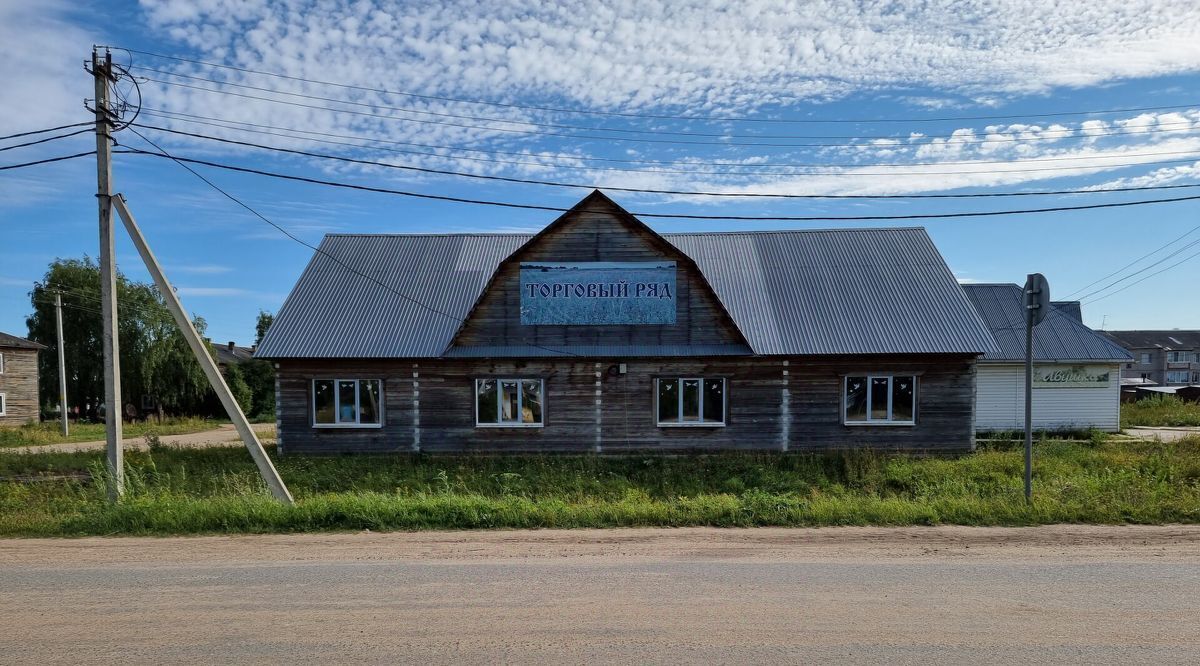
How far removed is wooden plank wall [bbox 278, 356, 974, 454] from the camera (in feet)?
57.6

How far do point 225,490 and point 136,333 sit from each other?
40.5m

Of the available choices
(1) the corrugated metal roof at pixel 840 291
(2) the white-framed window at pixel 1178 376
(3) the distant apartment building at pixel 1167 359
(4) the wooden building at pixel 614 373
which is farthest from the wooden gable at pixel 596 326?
(2) the white-framed window at pixel 1178 376

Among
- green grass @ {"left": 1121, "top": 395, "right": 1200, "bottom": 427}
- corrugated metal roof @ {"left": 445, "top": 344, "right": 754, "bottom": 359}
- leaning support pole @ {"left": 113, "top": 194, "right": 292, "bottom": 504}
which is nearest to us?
leaning support pole @ {"left": 113, "top": 194, "right": 292, "bottom": 504}

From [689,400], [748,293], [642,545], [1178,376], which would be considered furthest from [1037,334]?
[1178,376]

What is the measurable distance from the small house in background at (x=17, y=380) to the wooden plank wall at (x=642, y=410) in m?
32.3

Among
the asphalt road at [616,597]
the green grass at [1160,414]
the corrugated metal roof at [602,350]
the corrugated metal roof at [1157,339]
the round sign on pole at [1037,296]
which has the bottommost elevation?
the green grass at [1160,414]

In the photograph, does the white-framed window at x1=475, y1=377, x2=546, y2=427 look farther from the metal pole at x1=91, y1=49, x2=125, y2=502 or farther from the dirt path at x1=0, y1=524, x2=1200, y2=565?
the dirt path at x1=0, y1=524, x2=1200, y2=565

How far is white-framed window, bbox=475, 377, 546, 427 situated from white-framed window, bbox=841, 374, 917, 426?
861 cm

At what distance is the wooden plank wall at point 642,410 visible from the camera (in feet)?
57.6

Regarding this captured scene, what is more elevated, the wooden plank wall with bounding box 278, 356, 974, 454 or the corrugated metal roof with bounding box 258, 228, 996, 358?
the corrugated metal roof with bounding box 258, 228, 996, 358

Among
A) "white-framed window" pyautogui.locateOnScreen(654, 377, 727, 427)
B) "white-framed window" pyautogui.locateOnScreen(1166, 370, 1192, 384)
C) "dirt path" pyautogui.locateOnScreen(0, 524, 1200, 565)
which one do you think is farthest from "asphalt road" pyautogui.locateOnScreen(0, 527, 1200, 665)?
"white-framed window" pyautogui.locateOnScreen(1166, 370, 1192, 384)

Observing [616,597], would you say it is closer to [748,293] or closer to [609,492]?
[609,492]

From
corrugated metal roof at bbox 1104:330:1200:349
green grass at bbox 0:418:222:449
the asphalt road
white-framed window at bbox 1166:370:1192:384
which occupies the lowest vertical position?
white-framed window at bbox 1166:370:1192:384

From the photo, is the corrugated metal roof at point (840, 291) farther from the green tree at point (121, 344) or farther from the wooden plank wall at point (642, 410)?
the green tree at point (121, 344)
